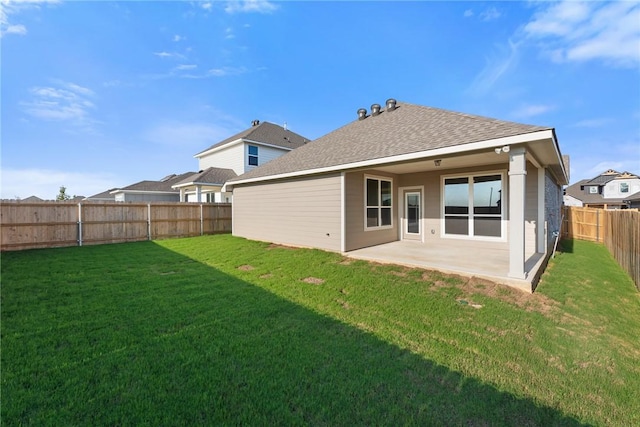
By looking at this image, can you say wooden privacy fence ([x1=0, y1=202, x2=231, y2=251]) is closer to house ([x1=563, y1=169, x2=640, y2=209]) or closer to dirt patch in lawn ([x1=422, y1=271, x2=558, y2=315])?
dirt patch in lawn ([x1=422, y1=271, x2=558, y2=315])

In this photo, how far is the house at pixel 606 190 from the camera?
101 feet

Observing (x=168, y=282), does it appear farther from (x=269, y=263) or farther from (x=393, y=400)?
(x=393, y=400)

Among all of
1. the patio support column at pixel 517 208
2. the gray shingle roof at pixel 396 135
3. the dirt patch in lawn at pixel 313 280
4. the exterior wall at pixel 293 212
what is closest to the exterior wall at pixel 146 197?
the exterior wall at pixel 293 212

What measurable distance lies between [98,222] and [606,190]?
5002 centimetres

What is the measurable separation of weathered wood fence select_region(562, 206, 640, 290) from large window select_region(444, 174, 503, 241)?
8.82 ft

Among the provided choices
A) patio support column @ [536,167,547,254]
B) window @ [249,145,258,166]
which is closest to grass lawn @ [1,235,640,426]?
patio support column @ [536,167,547,254]

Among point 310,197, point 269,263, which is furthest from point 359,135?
point 269,263

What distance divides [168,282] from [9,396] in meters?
3.37

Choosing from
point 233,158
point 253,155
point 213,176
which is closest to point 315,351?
point 213,176

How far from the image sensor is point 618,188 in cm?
3212

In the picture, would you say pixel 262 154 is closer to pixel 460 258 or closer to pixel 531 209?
pixel 460 258

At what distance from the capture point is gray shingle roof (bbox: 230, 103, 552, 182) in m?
6.06

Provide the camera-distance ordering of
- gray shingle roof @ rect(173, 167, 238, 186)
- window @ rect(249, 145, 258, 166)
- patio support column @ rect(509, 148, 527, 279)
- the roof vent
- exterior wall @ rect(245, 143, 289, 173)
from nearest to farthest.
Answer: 1. patio support column @ rect(509, 148, 527, 279)
2. the roof vent
3. gray shingle roof @ rect(173, 167, 238, 186)
4. exterior wall @ rect(245, 143, 289, 173)
5. window @ rect(249, 145, 258, 166)

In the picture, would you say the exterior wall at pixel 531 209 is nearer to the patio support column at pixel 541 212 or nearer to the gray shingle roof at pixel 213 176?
the patio support column at pixel 541 212
